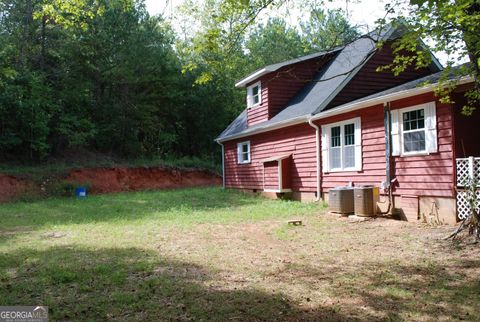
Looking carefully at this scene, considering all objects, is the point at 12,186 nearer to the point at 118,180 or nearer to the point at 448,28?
the point at 118,180

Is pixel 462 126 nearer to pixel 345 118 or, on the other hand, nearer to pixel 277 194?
pixel 345 118

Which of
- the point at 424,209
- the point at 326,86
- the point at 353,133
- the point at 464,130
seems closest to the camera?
the point at 464,130

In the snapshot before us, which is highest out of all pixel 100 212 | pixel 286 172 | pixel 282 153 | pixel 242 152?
pixel 242 152

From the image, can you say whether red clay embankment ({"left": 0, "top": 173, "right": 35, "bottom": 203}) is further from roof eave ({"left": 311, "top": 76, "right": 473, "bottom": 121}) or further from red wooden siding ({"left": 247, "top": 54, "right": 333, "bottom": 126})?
roof eave ({"left": 311, "top": 76, "right": 473, "bottom": 121})

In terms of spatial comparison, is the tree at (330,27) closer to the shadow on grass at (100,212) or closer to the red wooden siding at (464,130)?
the red wooden siding at (464,130)

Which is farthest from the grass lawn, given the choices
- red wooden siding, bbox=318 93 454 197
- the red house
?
the red house

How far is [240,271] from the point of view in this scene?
5.82m

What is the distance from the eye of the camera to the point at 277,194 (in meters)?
16.1

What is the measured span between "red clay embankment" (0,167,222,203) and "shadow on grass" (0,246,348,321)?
1459cm

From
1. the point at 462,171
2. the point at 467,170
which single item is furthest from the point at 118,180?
the point at 467,170

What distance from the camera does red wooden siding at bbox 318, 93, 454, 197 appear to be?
944 cm

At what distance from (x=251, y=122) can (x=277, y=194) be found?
4446mm

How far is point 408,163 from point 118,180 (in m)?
18.1

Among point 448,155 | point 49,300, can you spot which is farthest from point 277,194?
point 49,300
